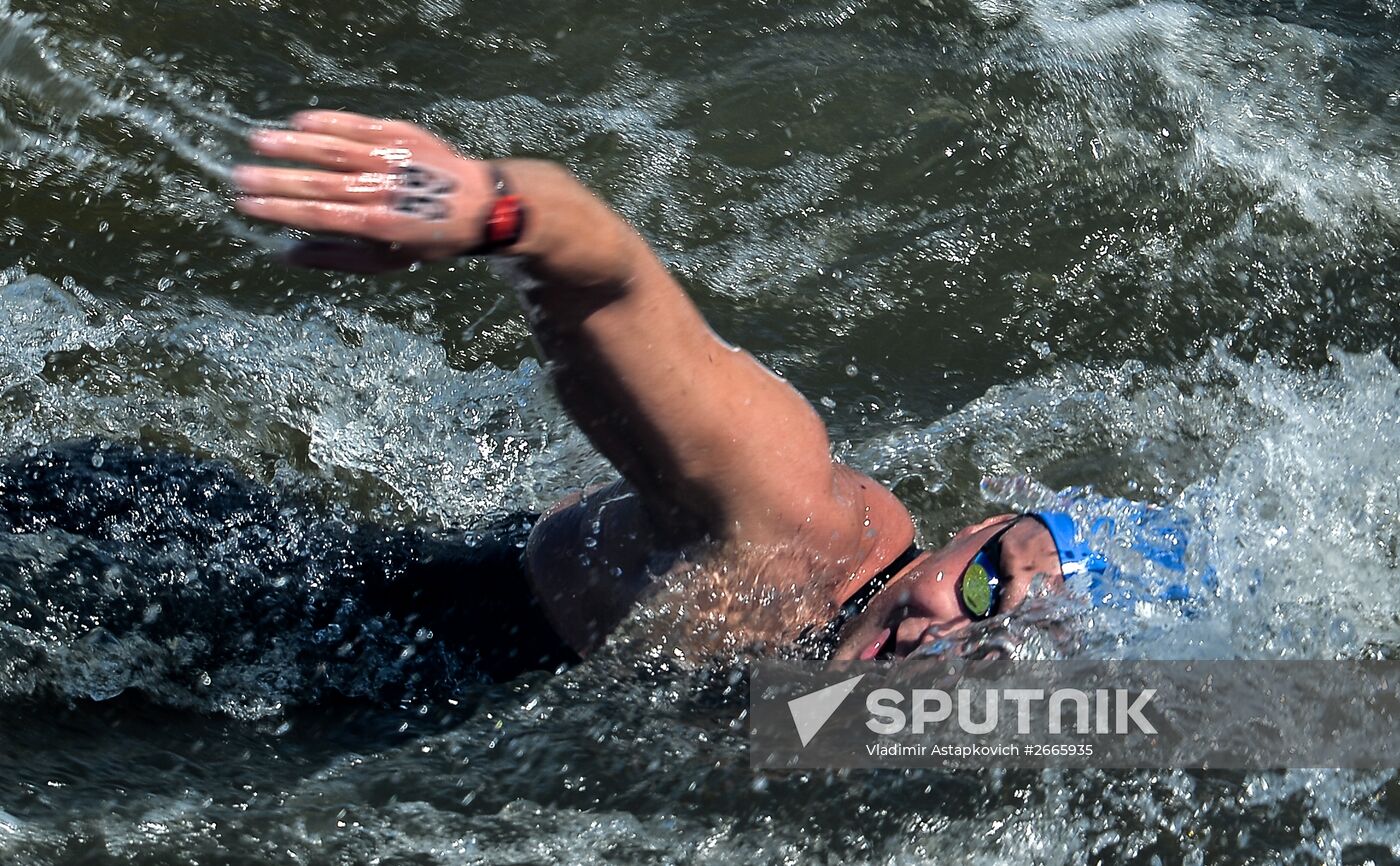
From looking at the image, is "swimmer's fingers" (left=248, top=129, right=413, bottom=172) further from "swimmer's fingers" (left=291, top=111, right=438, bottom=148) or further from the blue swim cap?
the blue swim cap

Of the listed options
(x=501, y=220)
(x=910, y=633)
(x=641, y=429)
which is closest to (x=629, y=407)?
(x=641, y=429)

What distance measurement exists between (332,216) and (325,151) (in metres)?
0.09

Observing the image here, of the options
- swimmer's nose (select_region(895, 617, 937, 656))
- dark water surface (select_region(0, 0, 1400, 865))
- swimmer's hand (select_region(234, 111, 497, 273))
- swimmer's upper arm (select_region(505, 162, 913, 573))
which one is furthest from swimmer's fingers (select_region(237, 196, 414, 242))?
swimmer's nose (select_region(895, 617, 937, 656))

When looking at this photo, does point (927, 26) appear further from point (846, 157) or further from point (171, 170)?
point (171, 170)

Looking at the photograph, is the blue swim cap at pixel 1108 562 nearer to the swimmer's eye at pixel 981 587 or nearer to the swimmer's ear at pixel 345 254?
the swimmer's eye at pixel 981 587

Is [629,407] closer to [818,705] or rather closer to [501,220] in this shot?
[501,220]

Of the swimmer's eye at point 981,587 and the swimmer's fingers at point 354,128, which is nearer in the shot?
the swimmer's fingers at point 354,128

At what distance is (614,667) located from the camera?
Result: 2.92 metres

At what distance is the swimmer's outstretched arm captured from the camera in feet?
5.42

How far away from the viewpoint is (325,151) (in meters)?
1.65

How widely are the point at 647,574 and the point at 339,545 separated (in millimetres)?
807

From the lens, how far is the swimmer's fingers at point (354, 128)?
1662 mm

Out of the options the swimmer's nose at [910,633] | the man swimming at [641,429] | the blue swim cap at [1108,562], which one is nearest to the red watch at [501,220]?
the man swimming at [641,429]

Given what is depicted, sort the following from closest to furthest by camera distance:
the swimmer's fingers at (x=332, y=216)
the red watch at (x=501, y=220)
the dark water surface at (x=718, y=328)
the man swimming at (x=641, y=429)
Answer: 1. the swimmer's fingers at (x=332, y=216)
2. the man swimming at (x=641, y=429)
3. the red watch at (x=501, y=220)
4. the dark water surface at (x=718, y=328)
